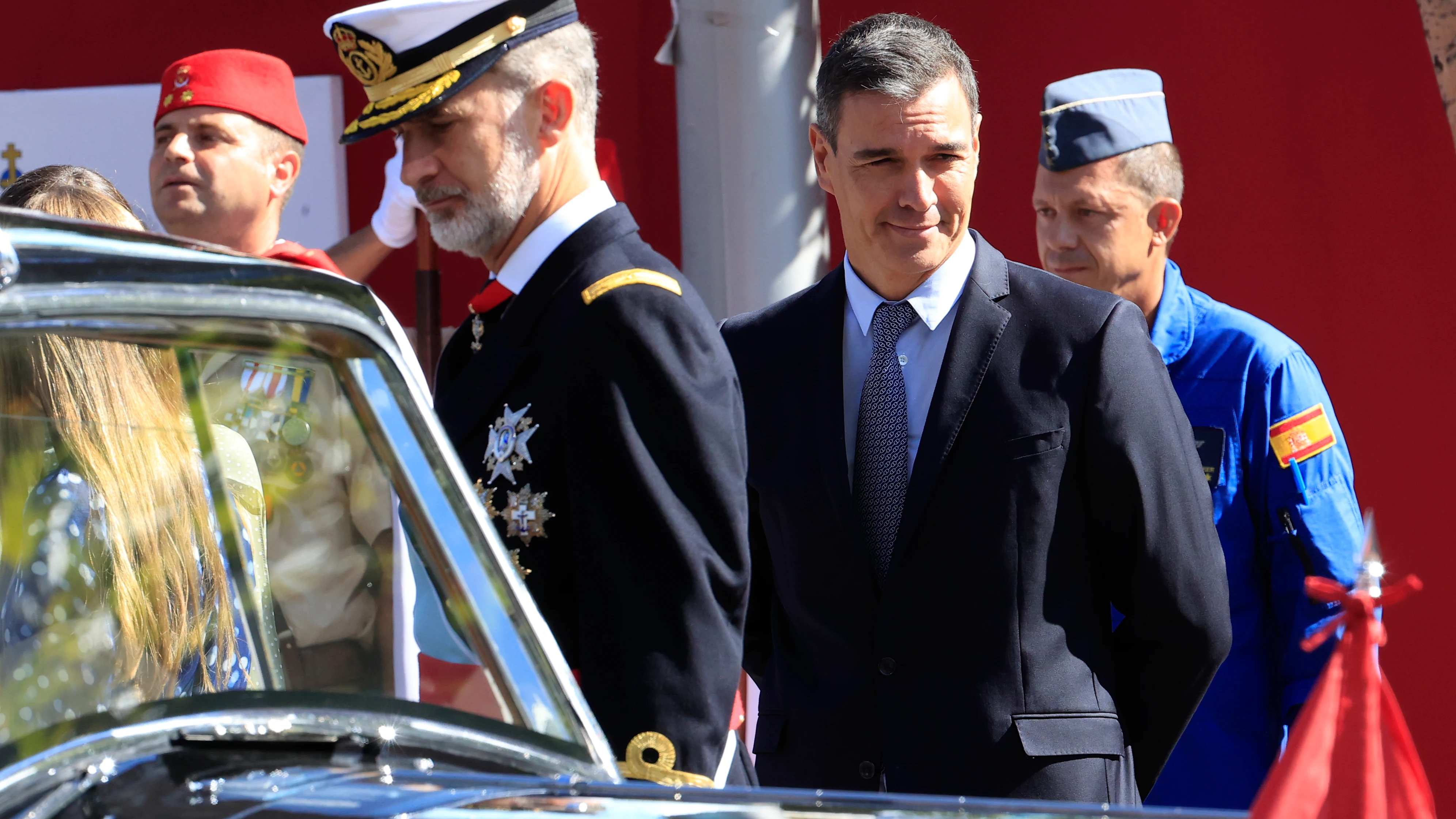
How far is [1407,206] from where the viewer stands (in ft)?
15.1

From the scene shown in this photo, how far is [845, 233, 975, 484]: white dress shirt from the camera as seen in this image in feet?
8.20

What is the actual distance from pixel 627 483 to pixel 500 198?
0.52 meters

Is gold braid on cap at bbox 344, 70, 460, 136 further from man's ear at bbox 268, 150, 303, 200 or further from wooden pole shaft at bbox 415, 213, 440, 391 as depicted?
wooden pole shaft at bbox 415, 213, 440, 391

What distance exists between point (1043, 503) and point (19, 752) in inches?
59.8

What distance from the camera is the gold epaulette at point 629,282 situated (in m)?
2.05

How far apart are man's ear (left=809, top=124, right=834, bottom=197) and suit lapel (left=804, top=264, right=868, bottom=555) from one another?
150 millimetres

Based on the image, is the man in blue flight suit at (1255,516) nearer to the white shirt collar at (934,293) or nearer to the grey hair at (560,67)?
the white shirt collar at (934,293)

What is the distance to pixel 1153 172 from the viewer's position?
3486 mm

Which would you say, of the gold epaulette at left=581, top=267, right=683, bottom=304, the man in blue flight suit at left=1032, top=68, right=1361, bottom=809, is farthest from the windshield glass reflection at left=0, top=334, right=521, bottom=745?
the man in blue flight suit at left=1032, top=68, right=1361, bottom=809

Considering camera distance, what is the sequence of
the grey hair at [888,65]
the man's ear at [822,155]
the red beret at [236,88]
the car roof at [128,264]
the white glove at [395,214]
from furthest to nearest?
the white glove at [395,214]
the red beret at [236,88]
the man's ear at [822,155]
the grey hair at [888,65]
the car roof at [128,264]

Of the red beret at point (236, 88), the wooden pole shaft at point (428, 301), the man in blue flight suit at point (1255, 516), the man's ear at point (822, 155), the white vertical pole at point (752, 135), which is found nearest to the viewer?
the man's ear at point (822, 155)

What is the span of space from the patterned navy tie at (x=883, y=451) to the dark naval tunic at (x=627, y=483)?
0.43 m

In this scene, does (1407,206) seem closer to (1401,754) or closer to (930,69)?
(930,69)

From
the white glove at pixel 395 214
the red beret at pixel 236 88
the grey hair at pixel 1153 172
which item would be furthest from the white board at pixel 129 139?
the grey hair at pixel 1153 172
